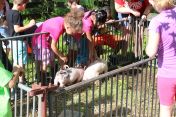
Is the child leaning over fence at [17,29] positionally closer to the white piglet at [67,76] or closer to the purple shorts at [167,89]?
the white piglet at [67,76]

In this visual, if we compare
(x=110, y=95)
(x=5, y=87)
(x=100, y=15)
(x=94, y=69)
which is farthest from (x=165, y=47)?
(x=100, y=15)

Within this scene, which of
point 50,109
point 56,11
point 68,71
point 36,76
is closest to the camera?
point 50,109

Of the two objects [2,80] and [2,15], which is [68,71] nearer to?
[2,15]

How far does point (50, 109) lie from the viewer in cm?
294

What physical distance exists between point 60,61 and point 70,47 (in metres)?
0.43

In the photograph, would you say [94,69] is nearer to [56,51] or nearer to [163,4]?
[56,51]

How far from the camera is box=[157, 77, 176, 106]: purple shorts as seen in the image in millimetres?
3996

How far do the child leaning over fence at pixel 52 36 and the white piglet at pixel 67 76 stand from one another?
23 cm

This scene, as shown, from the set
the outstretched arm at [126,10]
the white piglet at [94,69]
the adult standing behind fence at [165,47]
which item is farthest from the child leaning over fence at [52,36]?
the outstretched arm at [126,10]

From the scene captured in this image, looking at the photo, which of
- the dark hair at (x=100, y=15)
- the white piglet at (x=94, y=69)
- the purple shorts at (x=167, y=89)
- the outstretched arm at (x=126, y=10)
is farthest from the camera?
the outstretched arm at (x=126, y=10)

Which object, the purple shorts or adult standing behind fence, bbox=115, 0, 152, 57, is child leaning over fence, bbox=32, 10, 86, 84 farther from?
adult standing behind fence, bbox=115, 0, 152, 57

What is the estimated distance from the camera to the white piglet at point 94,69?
6.39 m

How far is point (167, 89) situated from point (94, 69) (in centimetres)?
250

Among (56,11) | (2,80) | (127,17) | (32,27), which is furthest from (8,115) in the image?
(56,11)
